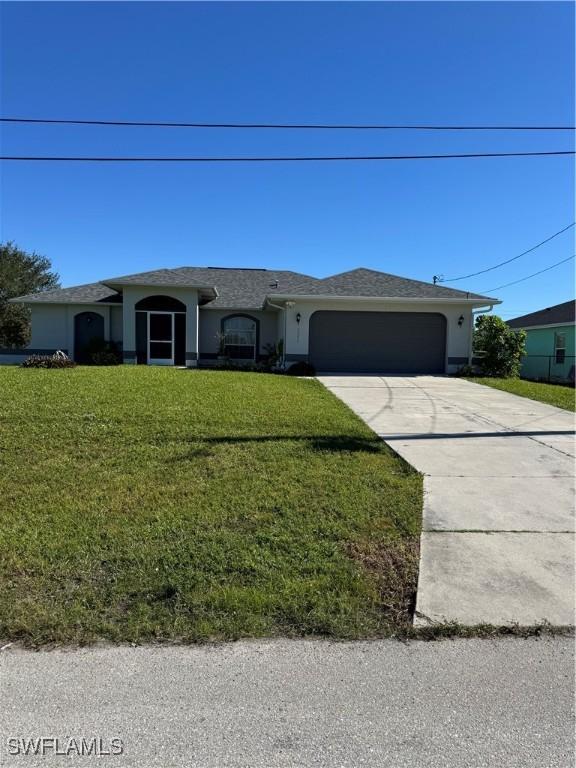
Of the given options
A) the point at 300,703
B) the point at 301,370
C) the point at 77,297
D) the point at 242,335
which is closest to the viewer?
the point at 300,703

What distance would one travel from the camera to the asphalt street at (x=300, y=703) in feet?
7.62

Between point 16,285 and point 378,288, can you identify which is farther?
point 16,285

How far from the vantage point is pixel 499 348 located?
20.1 metres

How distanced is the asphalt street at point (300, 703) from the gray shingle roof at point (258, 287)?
17.8m

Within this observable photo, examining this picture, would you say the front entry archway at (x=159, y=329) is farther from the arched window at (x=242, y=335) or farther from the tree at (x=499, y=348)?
the tree at (x=499, y=348)

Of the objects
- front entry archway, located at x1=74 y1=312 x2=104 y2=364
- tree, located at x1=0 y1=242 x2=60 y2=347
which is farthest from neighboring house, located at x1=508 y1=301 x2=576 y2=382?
tree, located at x1=0 y1=242 x2=60 y2=347

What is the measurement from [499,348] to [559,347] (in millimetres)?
7793

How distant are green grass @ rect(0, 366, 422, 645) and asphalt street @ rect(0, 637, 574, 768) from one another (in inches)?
9.5

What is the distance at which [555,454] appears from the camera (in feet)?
25.5

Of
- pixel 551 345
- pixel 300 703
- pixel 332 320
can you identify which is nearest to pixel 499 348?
pixel 332 320

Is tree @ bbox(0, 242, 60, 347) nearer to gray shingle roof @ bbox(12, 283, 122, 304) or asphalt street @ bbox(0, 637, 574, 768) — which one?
gray shingle roof @ bbox(12, 283, 122, 304)

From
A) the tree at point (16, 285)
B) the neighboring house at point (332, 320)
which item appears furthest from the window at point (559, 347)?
the tree at point (16, 285)

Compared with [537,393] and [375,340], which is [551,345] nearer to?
[375,340]

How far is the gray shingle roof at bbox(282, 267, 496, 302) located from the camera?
810 inches
